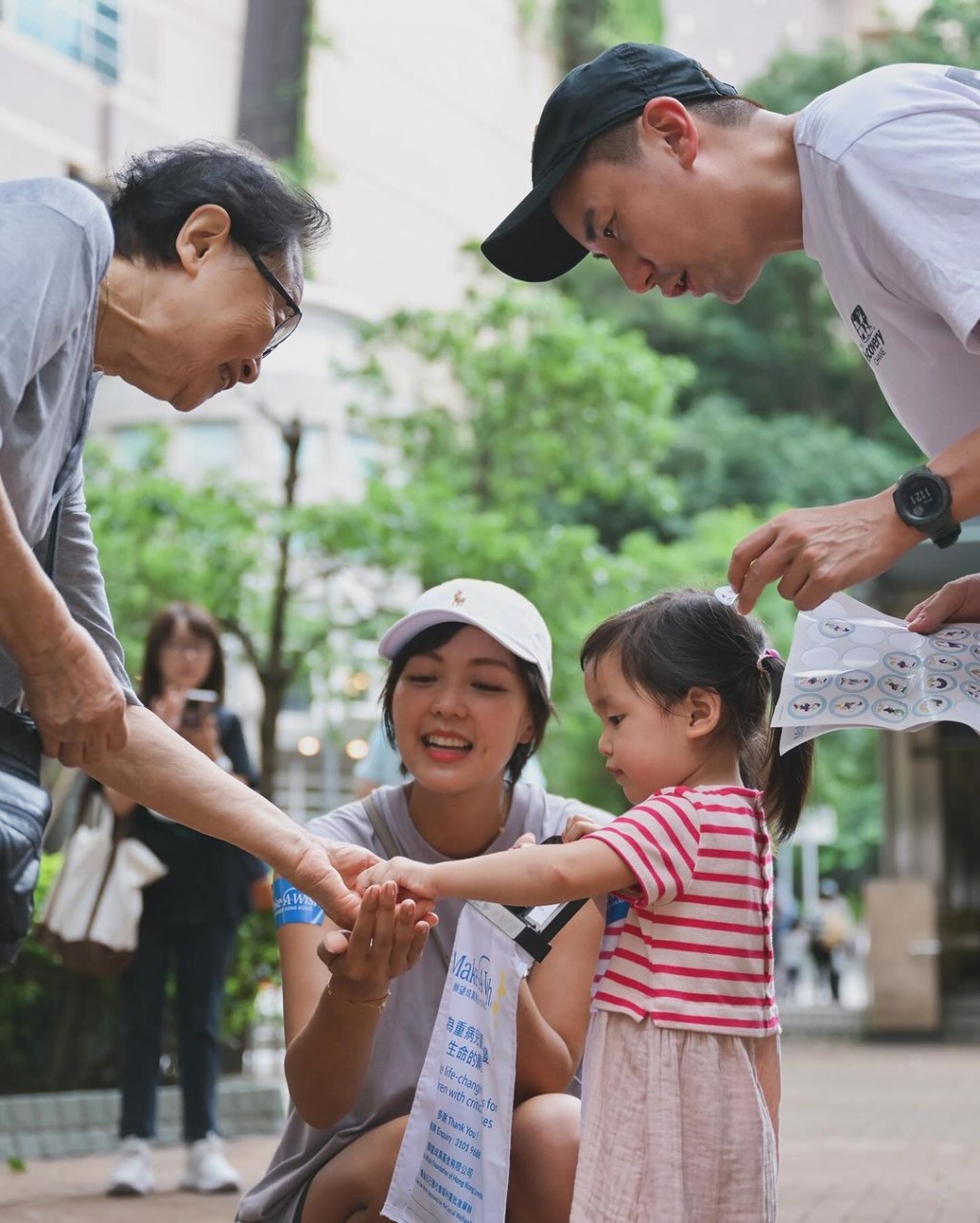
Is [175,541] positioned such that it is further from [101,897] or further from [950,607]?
[950,607]

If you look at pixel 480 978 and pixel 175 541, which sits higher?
pixel 175 541

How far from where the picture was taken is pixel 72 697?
7.59ft

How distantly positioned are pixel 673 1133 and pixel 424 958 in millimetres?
798

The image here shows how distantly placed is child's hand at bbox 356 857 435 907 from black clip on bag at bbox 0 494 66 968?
0.59m

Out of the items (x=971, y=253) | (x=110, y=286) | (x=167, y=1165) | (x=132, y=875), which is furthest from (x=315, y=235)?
(x=167, y=1165)

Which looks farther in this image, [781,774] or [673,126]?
[781,774]

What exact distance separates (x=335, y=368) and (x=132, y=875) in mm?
12147

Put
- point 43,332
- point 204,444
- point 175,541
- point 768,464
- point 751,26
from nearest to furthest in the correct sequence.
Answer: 1. point 43,332
2. point 175,541
3. point 768,464
4. point 204,444
5. point 751,26

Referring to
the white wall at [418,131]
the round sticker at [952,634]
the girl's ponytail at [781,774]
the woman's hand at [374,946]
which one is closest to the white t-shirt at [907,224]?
the round sticker at [952,634]

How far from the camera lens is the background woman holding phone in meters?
6.15

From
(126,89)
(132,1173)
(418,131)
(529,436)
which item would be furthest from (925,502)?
(418,131)

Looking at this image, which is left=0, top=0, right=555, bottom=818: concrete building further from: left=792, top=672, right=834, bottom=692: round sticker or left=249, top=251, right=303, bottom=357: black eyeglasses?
left=792, top=672, right=834, bottom=692: round sticker

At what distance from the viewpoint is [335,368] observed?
17984 millimetres

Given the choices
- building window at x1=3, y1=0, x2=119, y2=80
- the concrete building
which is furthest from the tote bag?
building window at x1=3, y1=0, x2=119, y2=80
